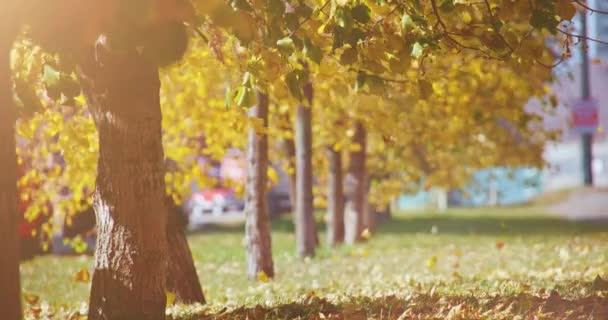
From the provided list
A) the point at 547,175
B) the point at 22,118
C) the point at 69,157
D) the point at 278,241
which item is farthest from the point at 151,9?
the point at 547,175

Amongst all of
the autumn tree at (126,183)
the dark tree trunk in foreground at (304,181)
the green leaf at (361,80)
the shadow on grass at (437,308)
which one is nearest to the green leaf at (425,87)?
the green leaf at (361,80)

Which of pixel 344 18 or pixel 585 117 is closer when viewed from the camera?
pixel 344 18

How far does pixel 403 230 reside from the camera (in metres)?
21.9

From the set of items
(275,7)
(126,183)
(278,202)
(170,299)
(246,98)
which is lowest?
(170,299)

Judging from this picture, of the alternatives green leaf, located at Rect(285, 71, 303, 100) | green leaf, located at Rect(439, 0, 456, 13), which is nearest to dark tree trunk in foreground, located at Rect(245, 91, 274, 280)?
green leaf, located at Rect(285, 71, 303, 100)

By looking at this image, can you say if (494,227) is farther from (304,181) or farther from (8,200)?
(8,200)

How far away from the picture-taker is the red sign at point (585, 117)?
2681cm

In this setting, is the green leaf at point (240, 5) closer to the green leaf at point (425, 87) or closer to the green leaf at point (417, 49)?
the green leaf at point (417, 49)

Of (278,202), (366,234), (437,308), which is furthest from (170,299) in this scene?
(278,202)

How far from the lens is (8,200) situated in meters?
4.11

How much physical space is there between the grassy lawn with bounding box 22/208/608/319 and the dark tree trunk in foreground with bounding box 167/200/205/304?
0.26m

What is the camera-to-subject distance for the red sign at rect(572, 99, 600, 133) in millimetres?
26812

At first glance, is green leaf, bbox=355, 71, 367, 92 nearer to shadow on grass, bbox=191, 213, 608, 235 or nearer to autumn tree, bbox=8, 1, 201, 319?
autumn tree, bbox=8, 1, 201, 319

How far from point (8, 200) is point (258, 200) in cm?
635
